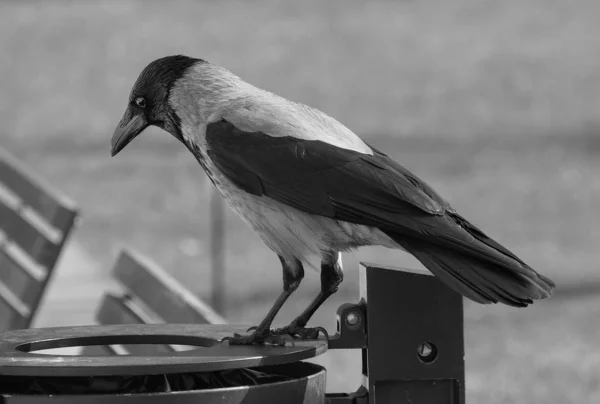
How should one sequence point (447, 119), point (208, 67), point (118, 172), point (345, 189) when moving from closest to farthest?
point (345, 189), point (208, 67), point (118, 172), point (447, 119)

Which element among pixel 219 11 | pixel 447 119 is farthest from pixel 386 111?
pixel 219 11

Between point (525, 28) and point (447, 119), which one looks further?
point (525, 28)

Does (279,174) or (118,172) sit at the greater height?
(118,172)

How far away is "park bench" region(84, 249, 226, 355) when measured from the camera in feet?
13.3

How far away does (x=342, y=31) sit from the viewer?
2283cm

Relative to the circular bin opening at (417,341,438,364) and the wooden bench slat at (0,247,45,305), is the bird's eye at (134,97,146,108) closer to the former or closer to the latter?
the circular bin opening at (417,341,438,364)

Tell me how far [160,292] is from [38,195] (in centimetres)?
136

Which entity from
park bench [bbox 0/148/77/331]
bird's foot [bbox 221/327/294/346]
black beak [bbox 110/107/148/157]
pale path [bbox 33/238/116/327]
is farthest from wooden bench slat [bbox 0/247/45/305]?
bird's foot [bbox 221/327/294/346]

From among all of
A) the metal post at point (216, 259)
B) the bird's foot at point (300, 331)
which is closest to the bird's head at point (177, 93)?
the bird's foot at point (300, 331)

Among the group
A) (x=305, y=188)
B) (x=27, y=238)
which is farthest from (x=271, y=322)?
(x=27, y=238)

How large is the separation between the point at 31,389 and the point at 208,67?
103 cm

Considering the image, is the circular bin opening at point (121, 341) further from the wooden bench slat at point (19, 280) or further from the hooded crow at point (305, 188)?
the wooden bench slat at point (19, 280)

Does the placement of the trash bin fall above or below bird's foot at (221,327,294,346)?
below

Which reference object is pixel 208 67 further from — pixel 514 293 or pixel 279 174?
pixel 514 293
